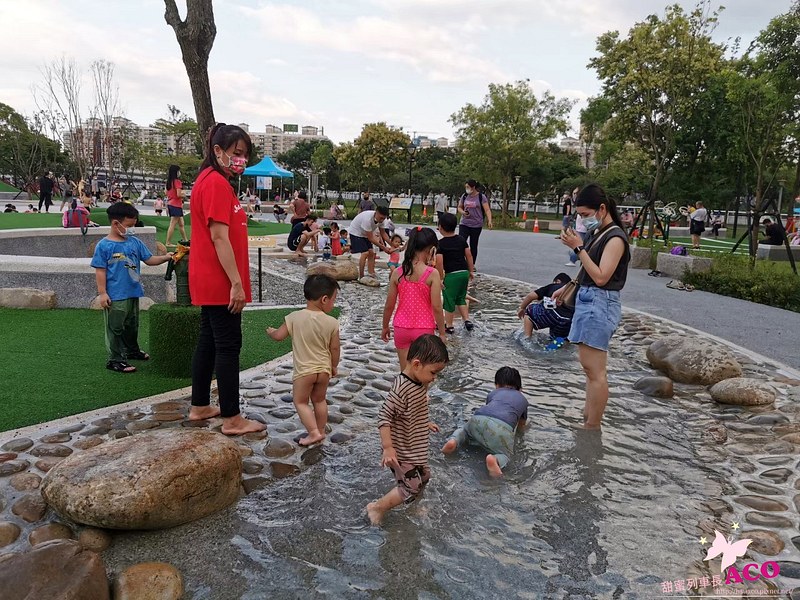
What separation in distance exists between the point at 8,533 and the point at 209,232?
204 cm

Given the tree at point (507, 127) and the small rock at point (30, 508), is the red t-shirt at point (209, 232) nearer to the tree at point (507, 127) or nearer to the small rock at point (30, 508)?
the small rock at point (30, 508)

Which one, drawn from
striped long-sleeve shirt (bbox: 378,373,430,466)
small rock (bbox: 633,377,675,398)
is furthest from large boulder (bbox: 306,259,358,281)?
striped long-sleeve shirt (bbox: 378,373,430,466)

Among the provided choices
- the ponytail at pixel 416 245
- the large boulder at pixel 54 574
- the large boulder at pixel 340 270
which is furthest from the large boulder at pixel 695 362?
the large boulder at pixel 340 270

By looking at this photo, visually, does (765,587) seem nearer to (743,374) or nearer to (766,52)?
(743,374)

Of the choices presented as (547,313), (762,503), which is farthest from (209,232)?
(547,313)

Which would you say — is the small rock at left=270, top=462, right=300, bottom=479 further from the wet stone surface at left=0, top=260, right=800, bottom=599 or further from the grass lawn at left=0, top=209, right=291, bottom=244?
the grass lawn at left=0, top=209, right=291, bottom=244

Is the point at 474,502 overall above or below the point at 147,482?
below

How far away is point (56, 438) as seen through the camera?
4.10 meters

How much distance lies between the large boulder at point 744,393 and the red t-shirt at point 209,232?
14.7 ft

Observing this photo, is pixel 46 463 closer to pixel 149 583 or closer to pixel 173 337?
pixel 149 583

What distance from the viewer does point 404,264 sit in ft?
16.3

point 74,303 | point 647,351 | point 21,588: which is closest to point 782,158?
point 647,351

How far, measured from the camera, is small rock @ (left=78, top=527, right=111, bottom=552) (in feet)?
9.93

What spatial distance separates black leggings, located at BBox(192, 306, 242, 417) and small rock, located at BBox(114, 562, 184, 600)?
1.64 metres
